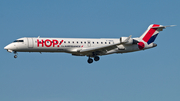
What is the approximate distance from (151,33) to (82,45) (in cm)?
1046

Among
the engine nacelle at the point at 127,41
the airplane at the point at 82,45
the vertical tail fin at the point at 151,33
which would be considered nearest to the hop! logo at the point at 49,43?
the airplane at the point at 82,45

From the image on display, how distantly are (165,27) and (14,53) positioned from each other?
20.5 meters

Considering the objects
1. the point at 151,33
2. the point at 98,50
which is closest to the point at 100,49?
the point at 98,50

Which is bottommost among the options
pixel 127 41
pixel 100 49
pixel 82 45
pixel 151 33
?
pixel 100 49

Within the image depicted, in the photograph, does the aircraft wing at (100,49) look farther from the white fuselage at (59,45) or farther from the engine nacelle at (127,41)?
the engine nacelle at (127,41)

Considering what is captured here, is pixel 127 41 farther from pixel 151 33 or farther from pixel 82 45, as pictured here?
pixel 151 33

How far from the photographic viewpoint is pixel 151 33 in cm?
→ 4772

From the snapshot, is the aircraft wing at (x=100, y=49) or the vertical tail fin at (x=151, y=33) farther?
the vertical tail fin at (x=151, y=33)

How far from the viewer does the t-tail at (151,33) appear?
47.4 metres

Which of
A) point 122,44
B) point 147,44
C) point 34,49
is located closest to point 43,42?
point 34,49

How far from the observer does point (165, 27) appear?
47.3 m

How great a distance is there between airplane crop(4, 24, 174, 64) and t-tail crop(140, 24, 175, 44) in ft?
0.60

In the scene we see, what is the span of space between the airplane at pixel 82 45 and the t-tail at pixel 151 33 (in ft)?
0.60

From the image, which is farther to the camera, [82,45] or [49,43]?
[82,45]
